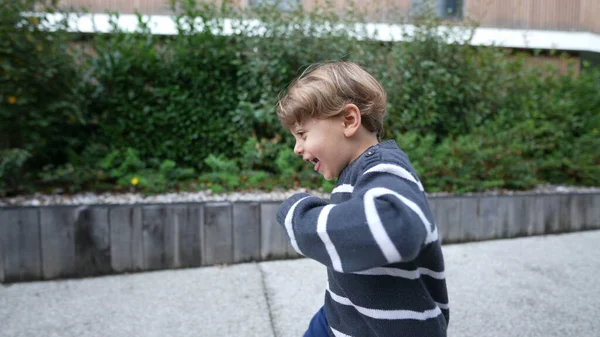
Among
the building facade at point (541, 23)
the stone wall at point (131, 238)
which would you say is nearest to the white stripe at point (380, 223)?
the stone wall at point (131, 238)

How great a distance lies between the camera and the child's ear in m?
1.24

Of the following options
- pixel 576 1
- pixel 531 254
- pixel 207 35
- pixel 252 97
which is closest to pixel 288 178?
pixel 252 97

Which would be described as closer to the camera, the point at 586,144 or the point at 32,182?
the point at 32,182

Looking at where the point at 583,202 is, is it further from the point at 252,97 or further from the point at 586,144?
the point at 252,97

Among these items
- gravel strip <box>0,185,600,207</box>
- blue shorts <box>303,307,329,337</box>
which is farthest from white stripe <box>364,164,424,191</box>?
gravel strip <box>0,185,600,207</box>

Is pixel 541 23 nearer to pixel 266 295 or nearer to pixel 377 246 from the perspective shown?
pixel 266 295

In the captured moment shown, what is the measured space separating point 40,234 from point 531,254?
143 inches

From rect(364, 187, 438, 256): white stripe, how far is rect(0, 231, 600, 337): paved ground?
1591 millimetres

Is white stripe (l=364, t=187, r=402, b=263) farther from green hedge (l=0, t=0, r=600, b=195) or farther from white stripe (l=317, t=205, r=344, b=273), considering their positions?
green hedge (l=0, t=0, r=600, b=195)

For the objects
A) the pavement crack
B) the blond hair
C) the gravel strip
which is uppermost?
the blond hair

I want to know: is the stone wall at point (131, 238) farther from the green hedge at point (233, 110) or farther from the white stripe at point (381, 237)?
the white stripe at point (381, 237)

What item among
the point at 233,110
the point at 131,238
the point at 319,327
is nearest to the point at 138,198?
the point at 131,238

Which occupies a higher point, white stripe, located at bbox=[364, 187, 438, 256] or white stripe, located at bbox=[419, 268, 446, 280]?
white stripe, located at bbox=[364, 187, 438, 256]

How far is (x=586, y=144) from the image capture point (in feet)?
16.0
